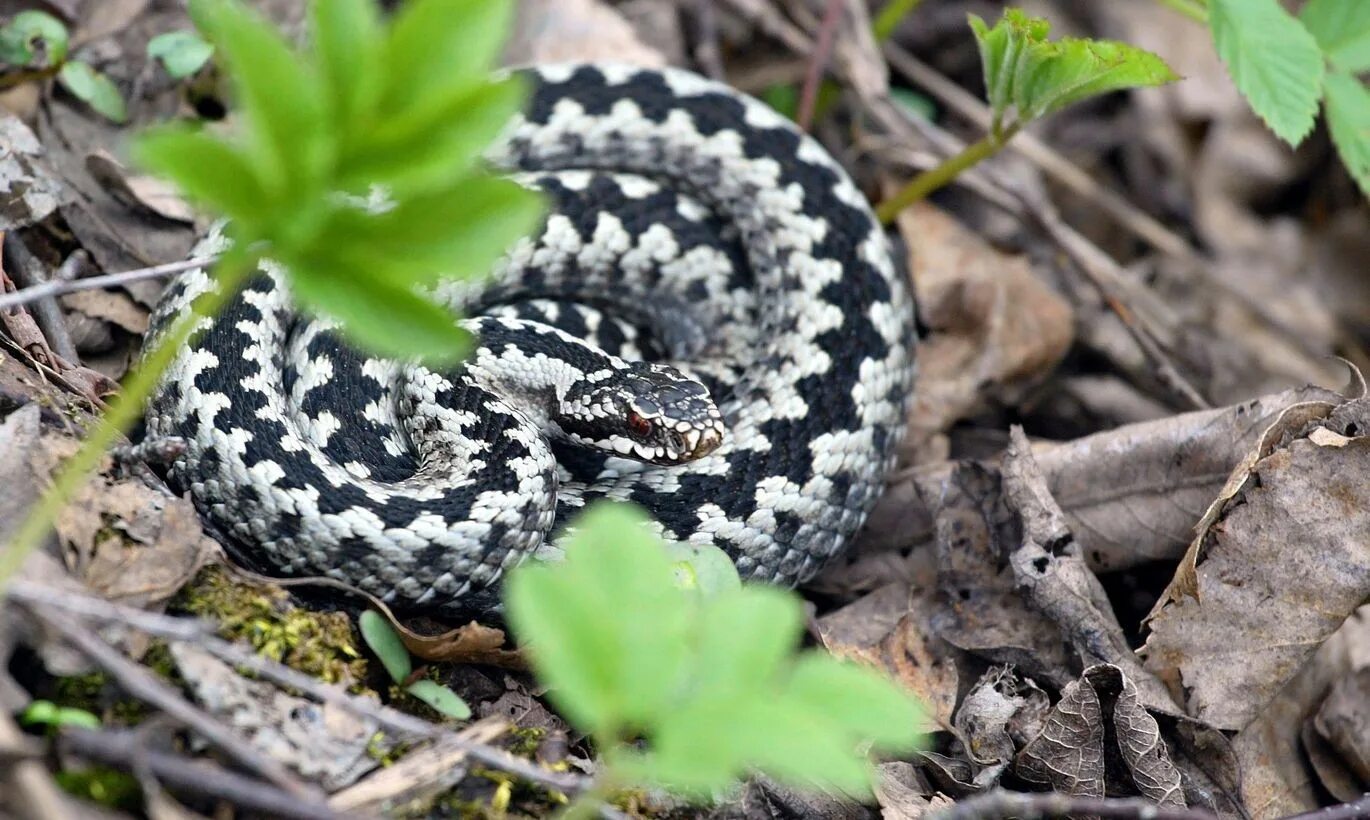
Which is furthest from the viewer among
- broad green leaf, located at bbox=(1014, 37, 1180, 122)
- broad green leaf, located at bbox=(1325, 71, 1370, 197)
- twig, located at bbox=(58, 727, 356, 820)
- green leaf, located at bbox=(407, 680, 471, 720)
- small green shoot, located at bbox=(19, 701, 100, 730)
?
broad green leaf, located at bbox=(1325, 71, 1370, 197)

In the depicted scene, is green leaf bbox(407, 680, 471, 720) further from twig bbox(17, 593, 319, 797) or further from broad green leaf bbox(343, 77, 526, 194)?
broad green leaf bbox(343, 77, 526, 194)

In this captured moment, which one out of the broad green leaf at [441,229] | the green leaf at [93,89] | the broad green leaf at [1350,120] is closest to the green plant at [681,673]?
the broad green leaf at [441,229]

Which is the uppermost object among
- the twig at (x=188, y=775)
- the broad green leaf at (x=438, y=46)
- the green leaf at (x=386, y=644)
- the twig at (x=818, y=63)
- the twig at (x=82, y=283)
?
the broad green leaf at (x=438, y=46)

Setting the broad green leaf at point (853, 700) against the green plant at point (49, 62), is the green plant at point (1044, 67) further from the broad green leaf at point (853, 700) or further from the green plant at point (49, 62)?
the green plant at point (49, 62)

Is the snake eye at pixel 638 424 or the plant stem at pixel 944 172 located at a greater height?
the plant stem at pixel 944 172

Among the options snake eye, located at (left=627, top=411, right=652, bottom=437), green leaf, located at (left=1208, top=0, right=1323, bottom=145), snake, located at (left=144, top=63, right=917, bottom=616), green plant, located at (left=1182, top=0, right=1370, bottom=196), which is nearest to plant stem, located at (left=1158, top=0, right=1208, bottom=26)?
green plant, located at (left=1182, top=0, right=1370, bottom=196)

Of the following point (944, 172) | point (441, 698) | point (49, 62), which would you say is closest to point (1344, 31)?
point (944, 172)

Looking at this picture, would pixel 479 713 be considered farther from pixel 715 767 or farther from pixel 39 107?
pixel 39 107
